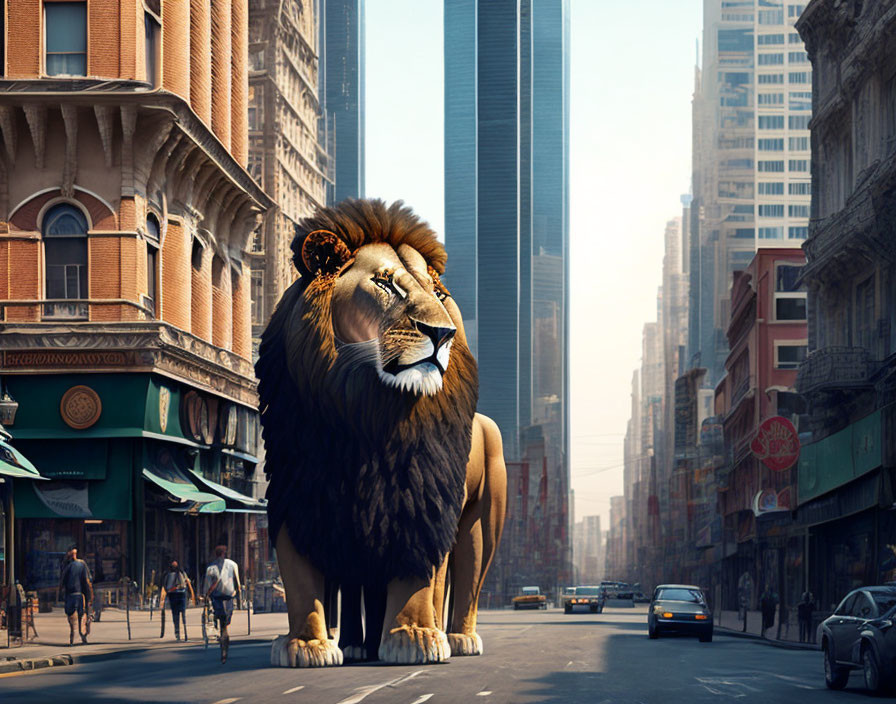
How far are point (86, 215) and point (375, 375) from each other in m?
23.4

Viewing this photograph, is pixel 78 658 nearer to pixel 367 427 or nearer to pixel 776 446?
pixel 367 427

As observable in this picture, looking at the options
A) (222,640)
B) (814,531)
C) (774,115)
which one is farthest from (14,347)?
(774,115)

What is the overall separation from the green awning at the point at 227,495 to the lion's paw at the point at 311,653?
25.3 metres

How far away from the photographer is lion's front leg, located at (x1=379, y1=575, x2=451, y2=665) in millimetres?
13258

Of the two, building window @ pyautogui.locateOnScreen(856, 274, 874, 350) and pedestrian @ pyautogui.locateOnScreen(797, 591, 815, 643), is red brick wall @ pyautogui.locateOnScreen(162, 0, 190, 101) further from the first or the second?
pedestrian @ pyautogui.locateOnScreen(797, 591, 815, 643)

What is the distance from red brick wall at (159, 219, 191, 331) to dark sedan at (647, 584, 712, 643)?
48.3 feet

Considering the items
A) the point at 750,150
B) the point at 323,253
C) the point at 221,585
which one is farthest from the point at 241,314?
the point at 750,150

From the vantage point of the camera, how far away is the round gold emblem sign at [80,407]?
34094mm

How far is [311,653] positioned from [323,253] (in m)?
3.84

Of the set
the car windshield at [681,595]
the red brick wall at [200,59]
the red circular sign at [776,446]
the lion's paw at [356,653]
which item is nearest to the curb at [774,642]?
the car windshield at [681,595]

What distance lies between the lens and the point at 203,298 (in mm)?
40062

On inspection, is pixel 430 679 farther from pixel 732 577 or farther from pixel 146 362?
pixel 732 577

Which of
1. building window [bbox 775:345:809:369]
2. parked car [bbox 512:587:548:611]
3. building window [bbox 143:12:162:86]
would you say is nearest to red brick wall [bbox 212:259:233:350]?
building window [bbox 143:12:162:86]

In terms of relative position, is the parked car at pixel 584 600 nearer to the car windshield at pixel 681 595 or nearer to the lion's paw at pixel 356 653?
the car windshield at pixel 681 595
